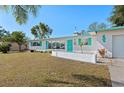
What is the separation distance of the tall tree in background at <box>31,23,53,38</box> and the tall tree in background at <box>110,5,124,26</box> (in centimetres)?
2138

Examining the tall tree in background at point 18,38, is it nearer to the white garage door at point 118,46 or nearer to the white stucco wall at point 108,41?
the white stucco wall at point 108,41

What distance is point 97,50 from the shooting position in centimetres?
1894

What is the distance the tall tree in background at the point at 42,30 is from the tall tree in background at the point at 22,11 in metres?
37.8

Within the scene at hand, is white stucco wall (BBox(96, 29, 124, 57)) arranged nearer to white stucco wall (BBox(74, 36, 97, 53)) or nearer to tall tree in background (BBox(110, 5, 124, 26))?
white stucco wall (BBox(74, 36, 97, 53))

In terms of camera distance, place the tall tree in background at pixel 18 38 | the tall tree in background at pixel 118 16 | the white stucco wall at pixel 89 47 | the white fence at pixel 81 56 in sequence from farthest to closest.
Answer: the tall tree in background at pixel 18 38 → the tall tree in background at pixel 118 16 → the white stucco wall at pixel 89 47 → the white fence at pixel 81 56

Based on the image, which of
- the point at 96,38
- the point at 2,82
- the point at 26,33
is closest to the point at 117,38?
the point at 96,38

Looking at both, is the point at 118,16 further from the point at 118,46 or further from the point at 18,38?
the point at 18,38

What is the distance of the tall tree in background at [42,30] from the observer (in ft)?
157

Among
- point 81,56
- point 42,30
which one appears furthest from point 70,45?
point 42,30

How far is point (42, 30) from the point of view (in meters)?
48.0

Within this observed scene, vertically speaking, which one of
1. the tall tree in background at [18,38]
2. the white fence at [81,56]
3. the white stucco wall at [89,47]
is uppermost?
the tall tree in background at [18,38]

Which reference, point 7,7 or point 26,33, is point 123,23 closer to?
point 7,7

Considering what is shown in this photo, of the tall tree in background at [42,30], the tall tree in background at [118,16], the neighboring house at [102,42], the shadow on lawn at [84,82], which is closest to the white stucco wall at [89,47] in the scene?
the neighboring house at [102,42]
